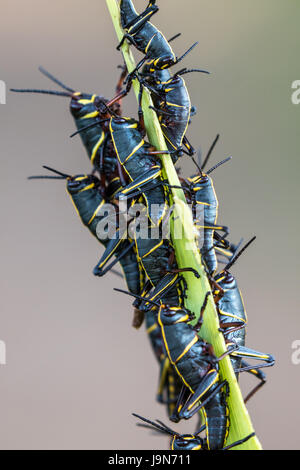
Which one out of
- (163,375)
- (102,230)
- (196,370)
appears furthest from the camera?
(163,375)

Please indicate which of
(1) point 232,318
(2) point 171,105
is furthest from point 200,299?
(2) point 171,105

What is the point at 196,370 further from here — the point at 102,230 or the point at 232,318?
the point at 102,230

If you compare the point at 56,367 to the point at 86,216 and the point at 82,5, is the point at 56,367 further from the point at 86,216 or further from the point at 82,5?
the point at 82,5

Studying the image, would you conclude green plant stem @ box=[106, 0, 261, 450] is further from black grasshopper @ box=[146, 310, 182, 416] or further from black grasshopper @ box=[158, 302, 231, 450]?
black grasshopper @ box=[146, 310, 182, 416]

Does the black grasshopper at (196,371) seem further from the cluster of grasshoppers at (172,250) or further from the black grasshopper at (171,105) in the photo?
the black grasshopper at (171,105)

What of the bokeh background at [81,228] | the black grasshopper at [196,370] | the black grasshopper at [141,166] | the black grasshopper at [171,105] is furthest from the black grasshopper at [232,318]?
the bokeh background at [81,228]
